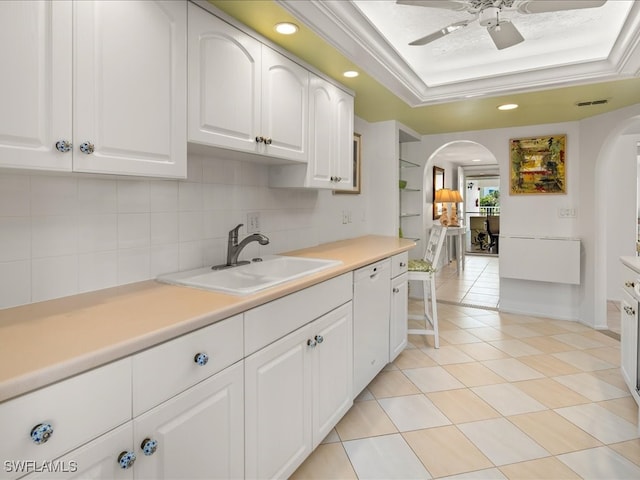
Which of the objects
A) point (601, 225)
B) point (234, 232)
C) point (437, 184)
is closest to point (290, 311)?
point (234, 232)

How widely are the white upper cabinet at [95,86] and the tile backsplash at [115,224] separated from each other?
0.67 feet

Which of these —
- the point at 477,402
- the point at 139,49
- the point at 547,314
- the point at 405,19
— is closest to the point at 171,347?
the point at 139,49

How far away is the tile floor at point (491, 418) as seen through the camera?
1.80 metres

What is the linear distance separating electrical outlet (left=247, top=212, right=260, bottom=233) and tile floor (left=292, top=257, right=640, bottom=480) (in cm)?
124

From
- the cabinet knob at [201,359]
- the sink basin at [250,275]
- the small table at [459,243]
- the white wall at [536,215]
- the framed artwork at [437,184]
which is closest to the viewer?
the cabinet knob at [201,359]

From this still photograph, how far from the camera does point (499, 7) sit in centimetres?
177

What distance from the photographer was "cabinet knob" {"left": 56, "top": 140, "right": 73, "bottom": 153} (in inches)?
41.8

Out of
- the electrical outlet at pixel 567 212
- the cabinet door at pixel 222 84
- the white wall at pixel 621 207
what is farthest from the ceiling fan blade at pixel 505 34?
the white wall at pixel 621 207

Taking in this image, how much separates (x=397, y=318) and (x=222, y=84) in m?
2.09

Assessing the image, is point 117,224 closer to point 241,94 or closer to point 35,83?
point 35,83

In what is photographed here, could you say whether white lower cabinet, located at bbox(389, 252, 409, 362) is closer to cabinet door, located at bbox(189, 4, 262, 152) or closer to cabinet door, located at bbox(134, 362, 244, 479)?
cabinet door, located at bbox(189, 4, 262, 152)

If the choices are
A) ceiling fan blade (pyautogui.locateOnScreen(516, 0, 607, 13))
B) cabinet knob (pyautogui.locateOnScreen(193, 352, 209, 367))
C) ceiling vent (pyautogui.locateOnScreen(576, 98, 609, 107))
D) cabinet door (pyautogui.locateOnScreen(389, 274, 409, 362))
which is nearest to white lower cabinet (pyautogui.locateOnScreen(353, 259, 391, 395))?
cabinet door (pyautogui.locateOnScreen(389, 274, 409, 362))

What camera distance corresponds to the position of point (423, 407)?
2.34m

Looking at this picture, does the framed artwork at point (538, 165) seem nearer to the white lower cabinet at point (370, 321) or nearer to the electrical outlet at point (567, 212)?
the electrical outlet at point (567, 212)
